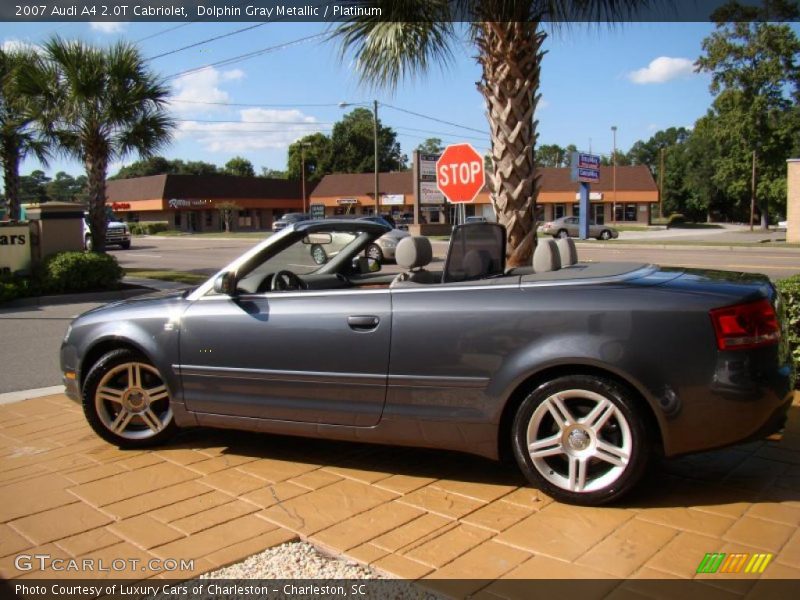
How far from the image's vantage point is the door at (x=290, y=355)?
3.94 metres

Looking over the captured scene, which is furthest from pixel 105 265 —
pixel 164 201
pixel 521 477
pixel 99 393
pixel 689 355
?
pixel 164 201

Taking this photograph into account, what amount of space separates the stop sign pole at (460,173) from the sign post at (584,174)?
31.1m

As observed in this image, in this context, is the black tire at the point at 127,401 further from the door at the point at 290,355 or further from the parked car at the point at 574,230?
the parked car at the point at 574,230

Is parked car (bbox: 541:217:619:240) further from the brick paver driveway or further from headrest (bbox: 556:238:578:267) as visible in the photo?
the brick paver driveway

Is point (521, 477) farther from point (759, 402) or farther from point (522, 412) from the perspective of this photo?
point (759, 402)

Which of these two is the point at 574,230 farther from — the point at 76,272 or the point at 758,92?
the point at 76,272

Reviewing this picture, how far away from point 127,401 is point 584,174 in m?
38.4

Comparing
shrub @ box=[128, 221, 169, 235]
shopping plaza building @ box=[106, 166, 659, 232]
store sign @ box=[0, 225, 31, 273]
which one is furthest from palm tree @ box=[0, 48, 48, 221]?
shopping plaza building @ box=[106, 166, 659, 232]

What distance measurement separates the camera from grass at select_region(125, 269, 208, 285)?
1853 cm

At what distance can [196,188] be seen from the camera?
207 feet

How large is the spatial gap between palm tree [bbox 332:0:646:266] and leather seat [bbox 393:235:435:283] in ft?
9.38

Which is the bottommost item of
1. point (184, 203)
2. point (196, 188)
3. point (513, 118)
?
point (513, 118)

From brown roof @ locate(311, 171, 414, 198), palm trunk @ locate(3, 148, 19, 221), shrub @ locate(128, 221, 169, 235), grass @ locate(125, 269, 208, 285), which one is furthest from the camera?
brown roof @ locate(311, 171, 414, 198)

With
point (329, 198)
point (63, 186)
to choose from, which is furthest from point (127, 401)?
point (63, 186)
